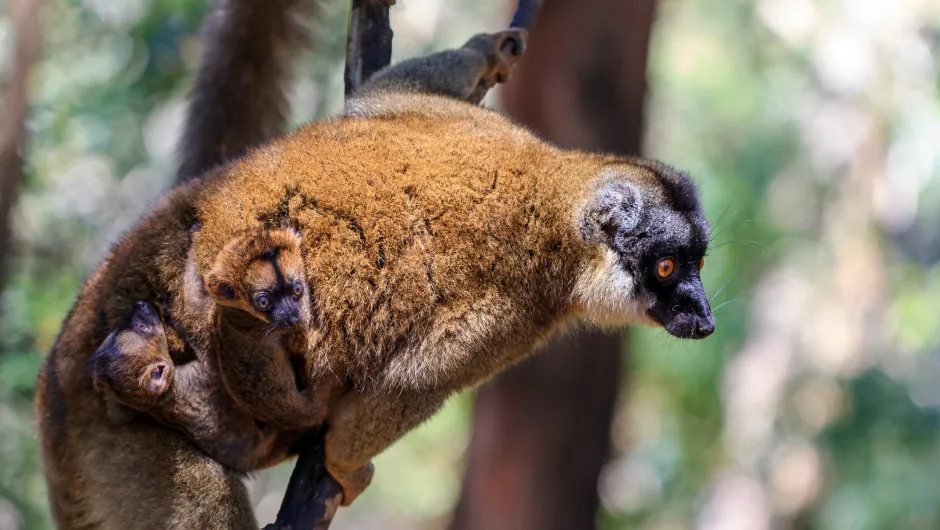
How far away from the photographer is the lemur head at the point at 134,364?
11.7ft

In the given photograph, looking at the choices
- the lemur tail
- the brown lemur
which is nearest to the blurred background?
the lemur tail

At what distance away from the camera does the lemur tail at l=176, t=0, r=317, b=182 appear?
19.0 feet

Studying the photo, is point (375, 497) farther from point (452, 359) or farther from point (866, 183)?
point (452, 359)

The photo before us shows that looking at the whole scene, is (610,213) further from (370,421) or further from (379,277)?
(370,421)

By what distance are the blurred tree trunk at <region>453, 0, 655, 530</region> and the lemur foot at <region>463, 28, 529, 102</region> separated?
376 cm

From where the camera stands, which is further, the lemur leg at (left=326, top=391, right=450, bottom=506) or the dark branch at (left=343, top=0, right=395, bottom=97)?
the dark branch at (left=343, top=0, right=395, bottom=97)

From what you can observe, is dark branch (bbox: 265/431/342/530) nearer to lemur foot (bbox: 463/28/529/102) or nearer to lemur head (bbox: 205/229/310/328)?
lemur head (bbox: 205/229/310/328)

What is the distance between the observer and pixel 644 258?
13.9ft

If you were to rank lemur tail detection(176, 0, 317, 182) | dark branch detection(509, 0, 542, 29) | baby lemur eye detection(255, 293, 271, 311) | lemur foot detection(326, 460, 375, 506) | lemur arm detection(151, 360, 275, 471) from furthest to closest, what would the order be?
1. lemur tail detection(176, 0, 317, 182)
2. dark branch detection(509, 0, 542, 29)
3. lemur foot detection(326, 460, 375, 506)
4. lemur arm detection(151, 360, 275, 471)
5. baby lemur eye detection(255, 293, 271, 311)

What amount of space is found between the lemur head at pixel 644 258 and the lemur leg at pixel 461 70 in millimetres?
1246

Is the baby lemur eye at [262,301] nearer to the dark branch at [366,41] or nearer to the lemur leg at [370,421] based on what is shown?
the lemur leg at [370,421]

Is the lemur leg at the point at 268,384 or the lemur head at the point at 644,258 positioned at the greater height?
the lemur head at the point at 644,258

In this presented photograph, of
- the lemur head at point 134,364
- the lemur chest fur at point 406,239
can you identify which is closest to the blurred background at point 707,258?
the lemur chest fur at point 406,239

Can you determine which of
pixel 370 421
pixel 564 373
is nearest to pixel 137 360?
pixel 370 421
